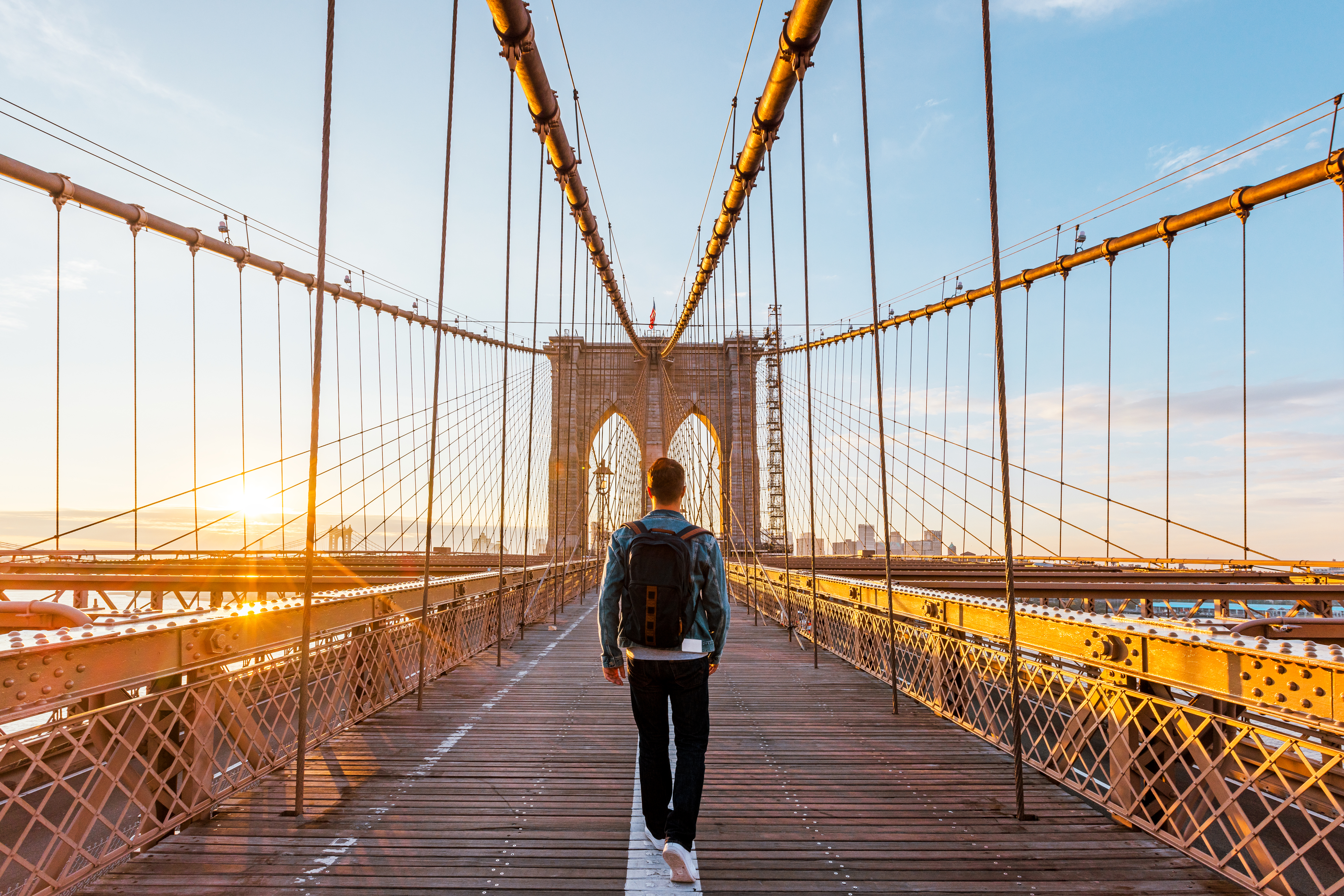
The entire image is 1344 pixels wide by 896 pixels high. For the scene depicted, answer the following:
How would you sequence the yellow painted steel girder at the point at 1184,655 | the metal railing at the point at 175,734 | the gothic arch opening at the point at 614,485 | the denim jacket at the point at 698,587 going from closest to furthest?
the yellow painted steel girder at the point at 1184,655, the metal railing at the point at 175,734, the denim jacket at the point at 698,587, the gothic arch opening at the point at 614,485

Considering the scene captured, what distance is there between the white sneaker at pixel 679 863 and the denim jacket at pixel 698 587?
1.92 ft

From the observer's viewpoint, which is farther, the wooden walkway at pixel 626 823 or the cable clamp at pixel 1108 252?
the cable clamp at pixel 1108 252

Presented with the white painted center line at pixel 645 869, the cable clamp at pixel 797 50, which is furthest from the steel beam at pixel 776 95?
the white painted center line at pixel 645 869

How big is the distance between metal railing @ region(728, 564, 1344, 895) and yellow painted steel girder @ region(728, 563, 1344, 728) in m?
0.01

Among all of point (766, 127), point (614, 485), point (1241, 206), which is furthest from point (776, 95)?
point (614, 485)

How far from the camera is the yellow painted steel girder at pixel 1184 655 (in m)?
1.87

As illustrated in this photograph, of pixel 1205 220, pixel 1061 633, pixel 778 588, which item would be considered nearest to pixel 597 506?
pixel 778 588

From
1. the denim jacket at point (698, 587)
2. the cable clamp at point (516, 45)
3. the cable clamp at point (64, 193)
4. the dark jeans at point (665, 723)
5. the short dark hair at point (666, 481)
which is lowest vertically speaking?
the dark jeans at point (665, 723)

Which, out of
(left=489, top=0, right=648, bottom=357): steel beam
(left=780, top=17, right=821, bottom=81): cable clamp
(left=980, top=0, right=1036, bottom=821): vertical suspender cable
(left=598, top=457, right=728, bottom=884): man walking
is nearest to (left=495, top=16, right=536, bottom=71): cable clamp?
(left=489, top=0, right=648, bottom=357): steel beam

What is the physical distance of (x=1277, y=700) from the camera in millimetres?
1944

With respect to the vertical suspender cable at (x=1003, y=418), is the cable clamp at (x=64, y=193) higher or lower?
higher

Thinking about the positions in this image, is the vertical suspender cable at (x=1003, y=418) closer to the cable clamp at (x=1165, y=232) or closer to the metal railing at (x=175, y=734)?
the metal railing at (x=175, y=734)

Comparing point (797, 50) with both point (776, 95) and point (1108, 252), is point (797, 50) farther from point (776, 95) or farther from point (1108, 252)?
point (1108, 252)

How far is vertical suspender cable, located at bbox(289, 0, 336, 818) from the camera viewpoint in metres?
2.75
